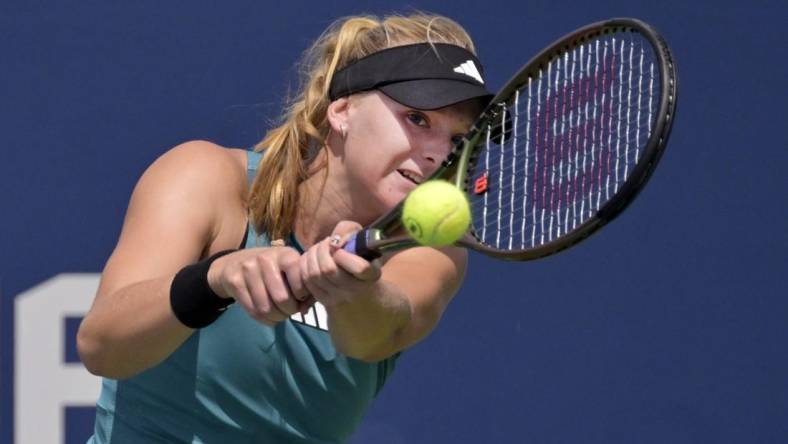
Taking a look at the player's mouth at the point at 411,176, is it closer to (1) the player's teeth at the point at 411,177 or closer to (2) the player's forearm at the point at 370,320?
(1) the player's teeth at the point at 411,177

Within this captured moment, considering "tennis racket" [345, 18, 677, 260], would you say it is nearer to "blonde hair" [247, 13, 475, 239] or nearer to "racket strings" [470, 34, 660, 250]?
"racket strings" [470, 34, 660, 250]

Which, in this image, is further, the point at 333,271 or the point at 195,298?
the point at 195,298

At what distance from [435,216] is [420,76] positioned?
0.48m

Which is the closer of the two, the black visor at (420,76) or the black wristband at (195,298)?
the black wristband at (195,298)

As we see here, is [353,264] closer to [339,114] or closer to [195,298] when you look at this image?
[195,298]

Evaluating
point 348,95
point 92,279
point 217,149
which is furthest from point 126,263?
point 92,279

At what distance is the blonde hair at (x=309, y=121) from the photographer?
2146 millimetres

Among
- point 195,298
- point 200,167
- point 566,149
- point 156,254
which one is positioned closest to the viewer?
point 195,298

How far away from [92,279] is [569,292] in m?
0.93

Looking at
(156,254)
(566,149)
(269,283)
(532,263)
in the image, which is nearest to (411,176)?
(156,254)

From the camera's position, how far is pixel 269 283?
163cm

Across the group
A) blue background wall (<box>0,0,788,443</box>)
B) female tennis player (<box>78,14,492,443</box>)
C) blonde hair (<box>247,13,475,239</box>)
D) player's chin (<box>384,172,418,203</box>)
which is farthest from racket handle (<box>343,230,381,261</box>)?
blue background wall (<box>0,0,788,443</box>)

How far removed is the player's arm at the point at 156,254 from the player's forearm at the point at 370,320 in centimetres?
19

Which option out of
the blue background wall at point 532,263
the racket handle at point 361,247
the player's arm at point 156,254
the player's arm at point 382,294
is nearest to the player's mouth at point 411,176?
the player's arm at point 382,294
